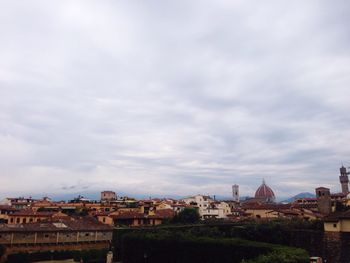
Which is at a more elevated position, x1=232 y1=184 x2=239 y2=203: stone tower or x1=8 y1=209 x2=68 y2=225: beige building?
x1=232 y1=184 x2=239 y2=203: stone tower

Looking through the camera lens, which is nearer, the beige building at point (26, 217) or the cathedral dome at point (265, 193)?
the beige building at point (26, 217)

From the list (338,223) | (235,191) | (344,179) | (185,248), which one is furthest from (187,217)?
(235,191)

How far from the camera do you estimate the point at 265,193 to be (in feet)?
418

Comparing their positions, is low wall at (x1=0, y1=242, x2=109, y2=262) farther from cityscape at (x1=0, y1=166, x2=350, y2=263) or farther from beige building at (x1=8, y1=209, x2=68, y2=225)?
beige building at (x1=8, y1=209, x2=68, y2=225)

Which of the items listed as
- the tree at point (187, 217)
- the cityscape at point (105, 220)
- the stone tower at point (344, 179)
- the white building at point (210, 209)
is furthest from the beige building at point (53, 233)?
the stone tower at point (344, 179)

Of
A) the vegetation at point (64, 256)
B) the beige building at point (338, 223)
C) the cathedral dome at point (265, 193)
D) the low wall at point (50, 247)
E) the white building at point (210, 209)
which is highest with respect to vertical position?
the cathedral dome at point (265, 193)

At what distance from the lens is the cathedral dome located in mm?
125812

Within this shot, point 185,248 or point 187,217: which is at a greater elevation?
point 187,217

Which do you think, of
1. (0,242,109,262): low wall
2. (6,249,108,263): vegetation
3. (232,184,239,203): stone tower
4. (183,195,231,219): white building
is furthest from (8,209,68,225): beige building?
(232,184,239,203): stone tower

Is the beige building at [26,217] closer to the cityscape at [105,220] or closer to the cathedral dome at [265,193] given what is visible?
the cityscape at [105,220]

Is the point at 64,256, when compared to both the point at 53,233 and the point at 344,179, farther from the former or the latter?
the point at 344,179

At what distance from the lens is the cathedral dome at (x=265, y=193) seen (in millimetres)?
125812

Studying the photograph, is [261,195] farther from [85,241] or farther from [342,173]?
[85,241]

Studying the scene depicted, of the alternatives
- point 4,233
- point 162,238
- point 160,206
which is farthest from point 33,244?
point 160,206
